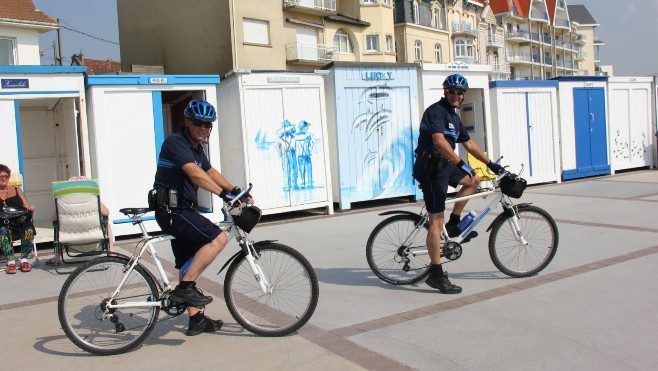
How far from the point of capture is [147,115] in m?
10.0

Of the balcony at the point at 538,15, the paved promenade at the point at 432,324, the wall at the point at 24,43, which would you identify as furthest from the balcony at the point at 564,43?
the paved promenade at the point at 432,324

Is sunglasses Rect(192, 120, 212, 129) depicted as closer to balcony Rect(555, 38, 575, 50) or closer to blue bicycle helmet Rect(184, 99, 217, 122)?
blue bicycle helmet Rect(184, 99, 217, 122)

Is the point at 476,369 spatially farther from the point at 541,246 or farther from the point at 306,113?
the point at 306,113

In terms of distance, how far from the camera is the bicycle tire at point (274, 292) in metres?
4.53

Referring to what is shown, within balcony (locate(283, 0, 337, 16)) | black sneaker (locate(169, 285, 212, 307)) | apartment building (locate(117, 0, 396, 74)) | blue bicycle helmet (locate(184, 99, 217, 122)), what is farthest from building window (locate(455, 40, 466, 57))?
black sneaker (locate(169, 285, 212, 307))

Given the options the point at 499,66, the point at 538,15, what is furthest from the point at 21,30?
the point at 538,15

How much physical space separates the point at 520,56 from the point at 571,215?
7593cm

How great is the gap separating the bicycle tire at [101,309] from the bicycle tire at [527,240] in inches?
132

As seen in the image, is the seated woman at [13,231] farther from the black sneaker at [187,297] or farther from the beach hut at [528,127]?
the beach hut at [528,127]

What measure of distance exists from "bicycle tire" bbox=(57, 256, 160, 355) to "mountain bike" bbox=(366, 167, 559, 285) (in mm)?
2396

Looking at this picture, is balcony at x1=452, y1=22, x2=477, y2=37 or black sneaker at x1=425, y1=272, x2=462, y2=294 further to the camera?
balcony at x1=452, y1=22, x2=477, y2=37

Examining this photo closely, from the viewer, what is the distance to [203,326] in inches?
184

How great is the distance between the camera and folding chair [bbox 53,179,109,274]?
736 centimetres

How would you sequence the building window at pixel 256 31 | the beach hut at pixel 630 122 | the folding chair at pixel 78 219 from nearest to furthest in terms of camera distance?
1. the folding chair at pixel 78 219
2. the beach hut at pixel 630 122
3. the building window at pixel 256 31
